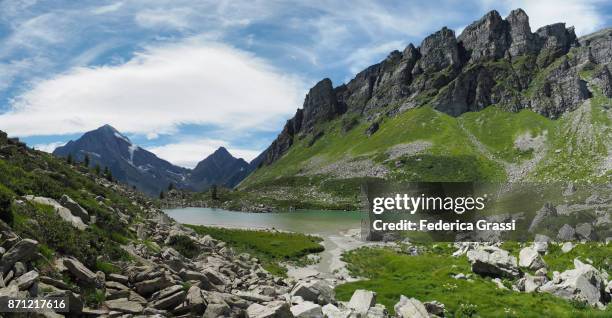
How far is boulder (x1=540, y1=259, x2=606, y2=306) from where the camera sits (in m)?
26.2

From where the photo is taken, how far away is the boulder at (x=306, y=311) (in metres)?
20.9

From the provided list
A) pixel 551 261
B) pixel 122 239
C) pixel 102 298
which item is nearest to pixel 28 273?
pixel 102 298

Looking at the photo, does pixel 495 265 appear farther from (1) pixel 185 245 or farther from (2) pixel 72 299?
(2) pixel 72 299

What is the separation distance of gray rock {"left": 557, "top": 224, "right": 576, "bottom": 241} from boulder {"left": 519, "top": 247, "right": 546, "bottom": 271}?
948 cm

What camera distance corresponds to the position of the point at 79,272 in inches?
727

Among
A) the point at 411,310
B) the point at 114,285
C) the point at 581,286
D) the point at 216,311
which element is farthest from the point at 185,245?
the point at 581,286

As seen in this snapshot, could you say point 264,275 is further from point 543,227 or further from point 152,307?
point 543,227

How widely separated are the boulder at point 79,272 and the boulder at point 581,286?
90.6ft

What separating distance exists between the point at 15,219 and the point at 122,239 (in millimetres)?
9365

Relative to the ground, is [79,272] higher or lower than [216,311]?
higher

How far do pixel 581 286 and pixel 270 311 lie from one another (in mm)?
20632

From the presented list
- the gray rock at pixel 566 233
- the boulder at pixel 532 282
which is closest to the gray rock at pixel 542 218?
the gray rock at pixel 566 233

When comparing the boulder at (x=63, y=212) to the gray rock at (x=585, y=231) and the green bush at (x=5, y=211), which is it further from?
the gray rock at (x=585, y=231)

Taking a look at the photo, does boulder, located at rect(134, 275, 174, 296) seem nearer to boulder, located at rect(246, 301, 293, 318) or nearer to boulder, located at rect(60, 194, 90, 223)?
boulder, located at rect(246, 301, 293, 318)
